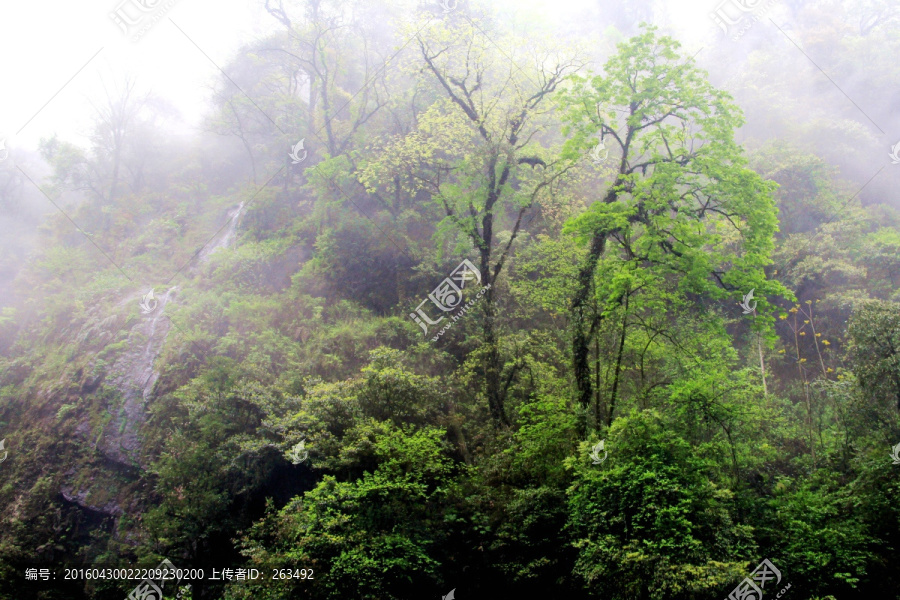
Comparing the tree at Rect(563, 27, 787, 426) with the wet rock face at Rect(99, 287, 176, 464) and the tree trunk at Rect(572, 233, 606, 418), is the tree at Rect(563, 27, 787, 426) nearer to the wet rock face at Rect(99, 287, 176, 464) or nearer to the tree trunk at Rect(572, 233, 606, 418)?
the tree trunk at Rect(572, 233, 606, 418)

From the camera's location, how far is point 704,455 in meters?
8.61

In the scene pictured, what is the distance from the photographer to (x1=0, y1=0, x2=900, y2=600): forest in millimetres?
7820

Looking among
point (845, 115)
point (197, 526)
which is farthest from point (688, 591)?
point (845, 115)

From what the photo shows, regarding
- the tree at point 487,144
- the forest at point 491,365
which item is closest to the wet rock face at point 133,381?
the forest at point 491,365

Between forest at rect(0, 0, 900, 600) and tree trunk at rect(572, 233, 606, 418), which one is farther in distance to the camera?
tree trunk at rect(572, 233, 606, 418)

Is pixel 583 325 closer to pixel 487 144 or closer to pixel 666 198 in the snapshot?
pixel 666 198

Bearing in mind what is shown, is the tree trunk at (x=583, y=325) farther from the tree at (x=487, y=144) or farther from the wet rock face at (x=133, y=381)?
the wet rock face at (x=133, y=381)

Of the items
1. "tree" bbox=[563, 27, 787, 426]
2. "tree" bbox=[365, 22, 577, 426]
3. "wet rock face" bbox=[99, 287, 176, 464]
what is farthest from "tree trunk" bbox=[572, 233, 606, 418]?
"wet rock face" bbox=[99, 287, 176, 464]

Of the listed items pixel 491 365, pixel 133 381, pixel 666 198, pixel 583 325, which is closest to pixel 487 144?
pixel 666 198

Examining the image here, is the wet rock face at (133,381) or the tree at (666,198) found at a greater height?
the tree at (666,198)

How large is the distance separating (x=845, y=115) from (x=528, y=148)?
67.7ft

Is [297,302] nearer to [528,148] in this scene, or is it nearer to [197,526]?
[197,526]

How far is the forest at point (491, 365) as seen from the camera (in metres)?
7.82

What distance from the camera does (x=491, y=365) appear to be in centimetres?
1162
